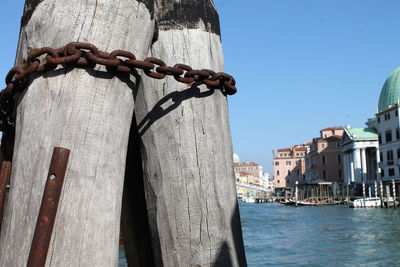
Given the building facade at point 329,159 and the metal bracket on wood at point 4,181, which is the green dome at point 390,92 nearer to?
the building facade at point 329,159

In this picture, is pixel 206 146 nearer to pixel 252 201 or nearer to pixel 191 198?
pixel 191 198

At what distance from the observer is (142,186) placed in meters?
1.28

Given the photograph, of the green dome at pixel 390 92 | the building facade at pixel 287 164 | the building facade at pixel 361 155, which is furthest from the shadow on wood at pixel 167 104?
the building facade at pixel 287 164

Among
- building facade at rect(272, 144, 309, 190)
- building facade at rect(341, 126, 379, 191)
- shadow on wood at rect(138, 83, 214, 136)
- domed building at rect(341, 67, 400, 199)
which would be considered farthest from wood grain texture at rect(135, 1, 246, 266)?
building facade at rect(272, 144, 309, 190)

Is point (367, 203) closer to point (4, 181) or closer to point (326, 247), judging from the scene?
point (326, 247)

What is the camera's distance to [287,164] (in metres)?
94.2

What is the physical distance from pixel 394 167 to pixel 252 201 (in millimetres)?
38892

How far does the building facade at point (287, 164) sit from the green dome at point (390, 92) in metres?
37.6

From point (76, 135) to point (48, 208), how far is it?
6.1 inches

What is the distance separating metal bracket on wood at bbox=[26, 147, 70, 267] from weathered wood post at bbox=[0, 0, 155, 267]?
20 millimetres

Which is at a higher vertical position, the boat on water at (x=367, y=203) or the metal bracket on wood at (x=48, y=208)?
the metal bracket on wood at (x=48, y=208)

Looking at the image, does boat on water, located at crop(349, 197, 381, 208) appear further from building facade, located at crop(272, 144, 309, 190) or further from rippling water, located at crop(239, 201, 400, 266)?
building facade, located at crop(272, 144, 309, 190)

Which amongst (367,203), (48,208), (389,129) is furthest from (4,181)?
(389,129)

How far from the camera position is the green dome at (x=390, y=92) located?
5089 cm
